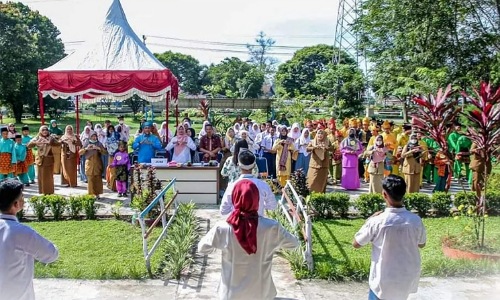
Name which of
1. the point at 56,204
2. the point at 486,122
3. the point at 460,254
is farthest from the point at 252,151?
the point at 486,122

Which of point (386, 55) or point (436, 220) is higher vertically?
point (386, 55)

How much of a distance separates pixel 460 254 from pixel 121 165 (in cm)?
731

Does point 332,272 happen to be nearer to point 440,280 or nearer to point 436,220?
point 440,280

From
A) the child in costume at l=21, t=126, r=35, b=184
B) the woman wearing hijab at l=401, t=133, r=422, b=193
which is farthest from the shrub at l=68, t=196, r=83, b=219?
the woman wearing hijab at l=401, t=133, r=422, b=193

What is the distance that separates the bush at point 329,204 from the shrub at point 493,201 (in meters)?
2.97

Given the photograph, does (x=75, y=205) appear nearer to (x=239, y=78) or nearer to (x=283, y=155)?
(x=283, y=155)

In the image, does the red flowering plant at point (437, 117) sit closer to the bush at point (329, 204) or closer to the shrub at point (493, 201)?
the bush at point (329, 204)

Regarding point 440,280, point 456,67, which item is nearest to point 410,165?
point 440,280

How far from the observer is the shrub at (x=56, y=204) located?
9.23 meters

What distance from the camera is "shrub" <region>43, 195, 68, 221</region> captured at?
364 inches

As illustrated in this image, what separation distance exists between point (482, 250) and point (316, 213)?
3.25 metres

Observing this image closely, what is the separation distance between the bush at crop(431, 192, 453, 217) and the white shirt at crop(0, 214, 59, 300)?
27.0 feet

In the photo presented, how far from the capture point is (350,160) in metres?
12.3

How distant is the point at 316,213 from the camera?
377 inches
